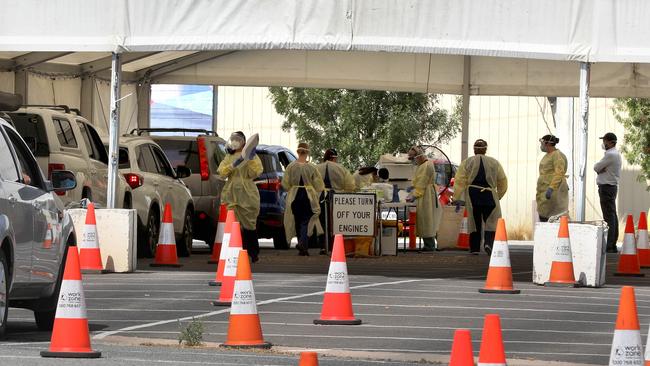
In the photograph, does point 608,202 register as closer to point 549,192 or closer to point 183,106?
point 549,192

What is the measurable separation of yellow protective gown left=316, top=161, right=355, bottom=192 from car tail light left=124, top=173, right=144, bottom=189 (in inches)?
149

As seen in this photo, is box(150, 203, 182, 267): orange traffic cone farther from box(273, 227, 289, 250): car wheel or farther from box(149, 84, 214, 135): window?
box(149, 84, 214, 135): window

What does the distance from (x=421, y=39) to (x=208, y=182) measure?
24.9 feet

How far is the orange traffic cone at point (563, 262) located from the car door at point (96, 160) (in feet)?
21.2

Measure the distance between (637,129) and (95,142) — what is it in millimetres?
17420

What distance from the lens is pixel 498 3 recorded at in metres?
20.4

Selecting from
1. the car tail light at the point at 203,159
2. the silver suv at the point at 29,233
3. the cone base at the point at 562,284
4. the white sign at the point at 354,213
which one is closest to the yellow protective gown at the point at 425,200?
the white sign at the point at 354,213

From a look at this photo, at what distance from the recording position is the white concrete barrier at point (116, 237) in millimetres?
21219

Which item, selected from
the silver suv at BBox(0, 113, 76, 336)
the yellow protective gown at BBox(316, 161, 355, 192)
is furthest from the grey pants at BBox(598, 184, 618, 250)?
the silver suv at BBox(0, 113, 76, 336)

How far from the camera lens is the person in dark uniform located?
25375 mm

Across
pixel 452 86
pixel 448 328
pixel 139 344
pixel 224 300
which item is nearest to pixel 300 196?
pixel 452 86

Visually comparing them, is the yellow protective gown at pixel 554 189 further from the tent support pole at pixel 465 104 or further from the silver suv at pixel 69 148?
the silver suv at pixel 69 148

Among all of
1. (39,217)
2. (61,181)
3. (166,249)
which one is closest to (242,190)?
(166,249)

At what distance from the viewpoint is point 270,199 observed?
28016 millimetres
